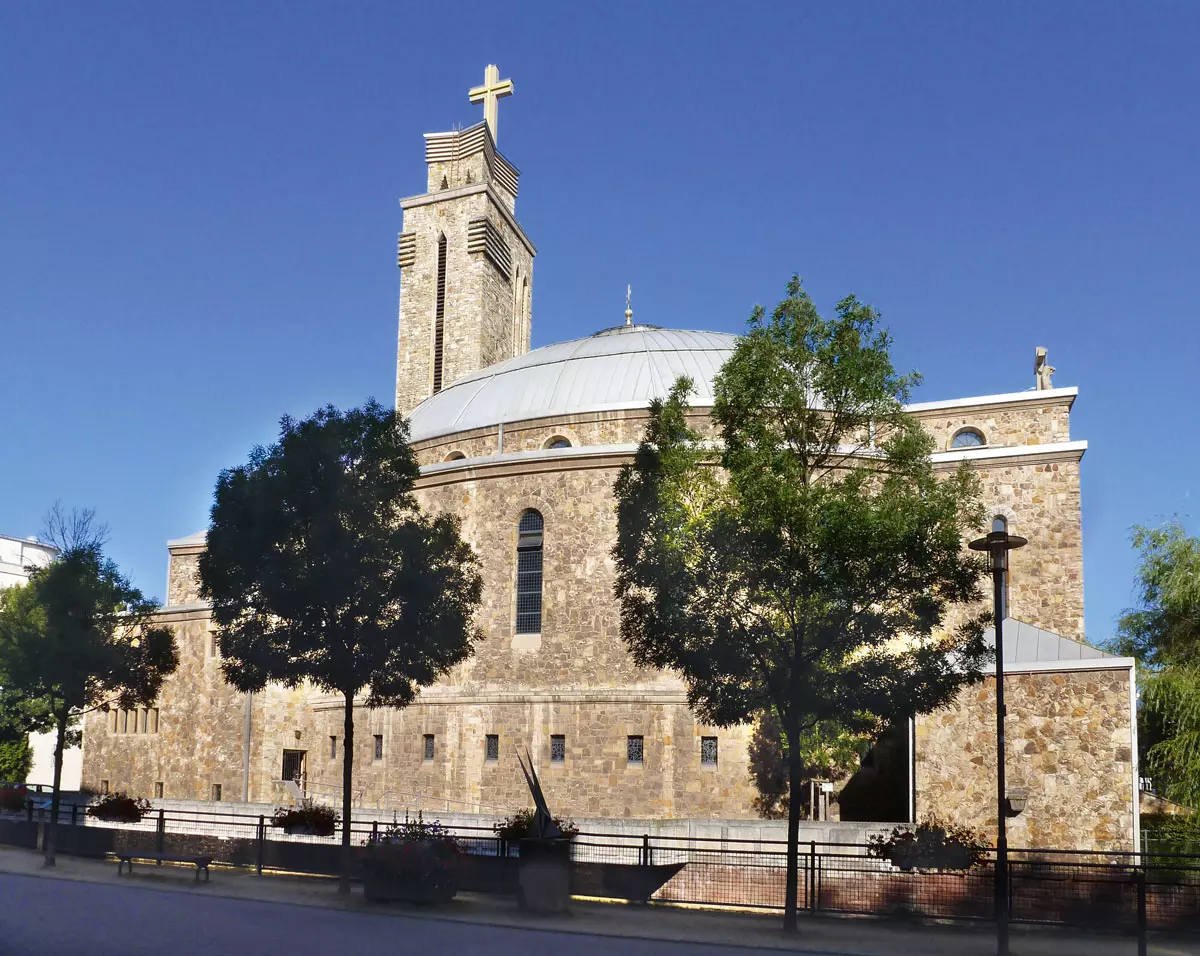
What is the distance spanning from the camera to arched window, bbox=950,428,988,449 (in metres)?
35.2

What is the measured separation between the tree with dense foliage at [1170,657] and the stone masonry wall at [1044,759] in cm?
609

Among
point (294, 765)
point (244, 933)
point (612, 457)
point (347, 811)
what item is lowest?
point (294, 765)

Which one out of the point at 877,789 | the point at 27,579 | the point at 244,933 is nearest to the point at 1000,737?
the point at 244,933

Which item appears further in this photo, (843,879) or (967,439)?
(967,439)

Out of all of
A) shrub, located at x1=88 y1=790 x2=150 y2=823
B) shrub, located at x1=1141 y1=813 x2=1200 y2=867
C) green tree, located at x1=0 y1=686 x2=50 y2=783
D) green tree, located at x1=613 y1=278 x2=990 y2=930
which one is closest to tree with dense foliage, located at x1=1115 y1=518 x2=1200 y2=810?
shrub, located at x1=1141 y1=813 x2=1200 y2=867

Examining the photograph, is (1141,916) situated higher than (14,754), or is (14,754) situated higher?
(1141,916)

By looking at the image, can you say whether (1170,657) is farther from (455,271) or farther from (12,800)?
(455,271)

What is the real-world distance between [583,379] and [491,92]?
27952 mm

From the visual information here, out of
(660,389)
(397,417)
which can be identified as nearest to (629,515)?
(397,417)

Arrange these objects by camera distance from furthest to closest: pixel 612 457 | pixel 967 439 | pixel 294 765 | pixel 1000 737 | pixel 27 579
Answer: pixel 27 579 < pixel 294 765 < pixel 967 439 < pixel 612 457 < pixel 1000 737

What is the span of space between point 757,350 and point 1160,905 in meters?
9.26

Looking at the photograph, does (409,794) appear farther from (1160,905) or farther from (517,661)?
(1160,905)

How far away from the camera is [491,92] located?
6156cm

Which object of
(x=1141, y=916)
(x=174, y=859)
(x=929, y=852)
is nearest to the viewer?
(x=1141, y=916)
